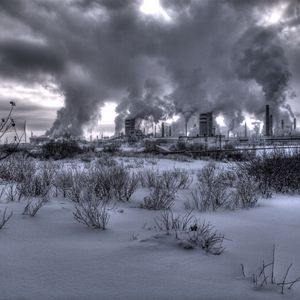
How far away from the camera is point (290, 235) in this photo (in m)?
3.13

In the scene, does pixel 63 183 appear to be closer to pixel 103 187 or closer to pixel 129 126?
pixel 103 187

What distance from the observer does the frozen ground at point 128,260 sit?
6.19 ft

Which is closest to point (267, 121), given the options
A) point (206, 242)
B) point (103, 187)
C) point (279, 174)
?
point (279, 174)

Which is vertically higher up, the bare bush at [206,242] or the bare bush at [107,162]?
the bare bush at [107,162]

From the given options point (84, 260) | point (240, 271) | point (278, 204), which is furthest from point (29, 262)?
point (278, 204)

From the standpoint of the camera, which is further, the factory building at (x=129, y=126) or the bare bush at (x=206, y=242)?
the factory building at (x=129, y=126)

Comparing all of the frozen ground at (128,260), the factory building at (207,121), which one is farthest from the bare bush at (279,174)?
the factory building at (207,121)

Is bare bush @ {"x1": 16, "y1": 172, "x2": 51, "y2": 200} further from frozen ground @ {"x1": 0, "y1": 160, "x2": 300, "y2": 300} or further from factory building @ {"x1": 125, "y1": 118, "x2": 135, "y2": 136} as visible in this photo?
factory building @ {"x1": 125, "y1": 118, "x2": 135, "y2": 136}

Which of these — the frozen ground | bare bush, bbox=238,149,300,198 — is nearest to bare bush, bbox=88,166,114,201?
the frozen ground

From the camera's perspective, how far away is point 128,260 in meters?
2.37

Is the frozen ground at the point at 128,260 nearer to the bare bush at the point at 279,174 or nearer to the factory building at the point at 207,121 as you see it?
the bare bush at the point at 279,174

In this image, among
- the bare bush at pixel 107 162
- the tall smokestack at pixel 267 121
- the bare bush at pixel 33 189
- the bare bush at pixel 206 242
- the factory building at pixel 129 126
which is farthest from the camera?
the factory building at pixel 129 126

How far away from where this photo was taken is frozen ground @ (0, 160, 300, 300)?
6.19 ft

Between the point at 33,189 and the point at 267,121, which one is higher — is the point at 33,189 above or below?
below
